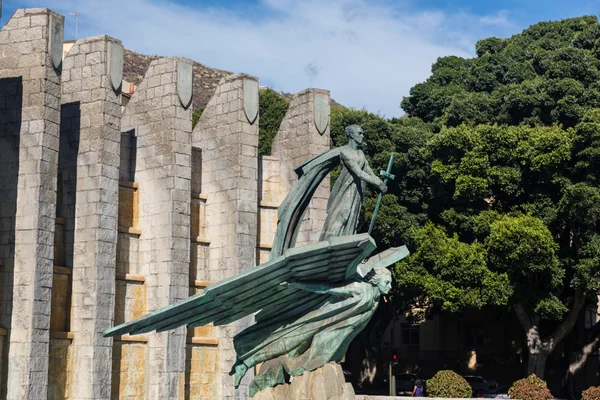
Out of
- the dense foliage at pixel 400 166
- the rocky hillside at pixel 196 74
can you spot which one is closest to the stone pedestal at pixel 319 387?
the dense foliage at pixel 400 166

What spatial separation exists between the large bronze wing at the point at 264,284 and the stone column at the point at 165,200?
9275 mm

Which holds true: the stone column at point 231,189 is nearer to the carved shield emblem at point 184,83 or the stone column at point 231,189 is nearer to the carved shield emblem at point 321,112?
the carved shield emblem at point 184,83

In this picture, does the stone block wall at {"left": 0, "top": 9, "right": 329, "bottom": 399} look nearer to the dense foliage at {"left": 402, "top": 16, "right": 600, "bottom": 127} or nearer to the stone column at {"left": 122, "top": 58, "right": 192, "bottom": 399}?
the stone column at {"left": 122, "top": 58, "right": 192, "bottom": 399}

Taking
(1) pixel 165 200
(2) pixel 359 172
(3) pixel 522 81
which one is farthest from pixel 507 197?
(2) pixel 359 172

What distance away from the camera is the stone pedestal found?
57.5 feet

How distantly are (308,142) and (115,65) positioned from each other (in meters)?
6.99

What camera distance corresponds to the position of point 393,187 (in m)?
38.7

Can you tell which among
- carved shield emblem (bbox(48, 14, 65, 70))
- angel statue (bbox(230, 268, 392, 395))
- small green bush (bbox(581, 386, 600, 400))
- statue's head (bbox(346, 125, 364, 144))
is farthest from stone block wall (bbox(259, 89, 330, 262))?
statue's head (bbox(346, 125, 364, 144))

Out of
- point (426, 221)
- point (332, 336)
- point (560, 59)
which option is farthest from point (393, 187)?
point (332, 336)

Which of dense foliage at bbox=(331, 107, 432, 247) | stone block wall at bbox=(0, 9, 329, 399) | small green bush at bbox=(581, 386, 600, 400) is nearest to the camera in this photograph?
stone block wall at bbox=(0, 9, 329, 399)

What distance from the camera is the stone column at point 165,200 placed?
2661cm

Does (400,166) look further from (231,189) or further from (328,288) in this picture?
(328,288)

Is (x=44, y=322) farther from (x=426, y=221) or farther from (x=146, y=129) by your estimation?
(x=426, y=221)

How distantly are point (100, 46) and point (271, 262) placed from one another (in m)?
11.2
